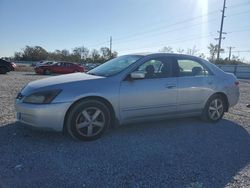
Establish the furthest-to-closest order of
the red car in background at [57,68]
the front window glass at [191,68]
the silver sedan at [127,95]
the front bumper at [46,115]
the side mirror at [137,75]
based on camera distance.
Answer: the red car in background at [57,68]
the front window glass at [191,68]
the side mirror at [137,75]
the silver sedan at [127,95]
the front bumper at [46,115]

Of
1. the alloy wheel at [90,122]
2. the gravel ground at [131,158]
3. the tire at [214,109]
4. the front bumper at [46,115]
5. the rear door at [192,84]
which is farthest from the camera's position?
the tire at [214,109]

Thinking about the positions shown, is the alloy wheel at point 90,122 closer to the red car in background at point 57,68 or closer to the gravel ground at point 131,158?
the gravel ground at point 131,158

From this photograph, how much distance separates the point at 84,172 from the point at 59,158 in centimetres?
60

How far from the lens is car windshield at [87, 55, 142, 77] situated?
204 inches

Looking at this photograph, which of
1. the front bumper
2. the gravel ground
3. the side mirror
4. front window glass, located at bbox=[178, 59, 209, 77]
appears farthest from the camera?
front window glass, located at bbox=[178, 59, 209, 77]

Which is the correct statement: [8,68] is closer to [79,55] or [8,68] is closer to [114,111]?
[114,111]

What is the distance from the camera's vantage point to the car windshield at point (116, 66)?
5191 mm

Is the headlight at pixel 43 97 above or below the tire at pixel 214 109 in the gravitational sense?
above

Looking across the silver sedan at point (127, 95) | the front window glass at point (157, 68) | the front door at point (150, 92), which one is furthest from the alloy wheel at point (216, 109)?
the front window glass at point (157, 68)

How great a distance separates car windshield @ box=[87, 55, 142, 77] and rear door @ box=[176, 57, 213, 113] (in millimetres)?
1031

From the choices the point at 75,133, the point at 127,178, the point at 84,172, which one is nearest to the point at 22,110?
the point at 75,133

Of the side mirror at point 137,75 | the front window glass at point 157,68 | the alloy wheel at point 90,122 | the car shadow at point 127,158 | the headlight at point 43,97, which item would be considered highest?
the front window glass at point 157,68

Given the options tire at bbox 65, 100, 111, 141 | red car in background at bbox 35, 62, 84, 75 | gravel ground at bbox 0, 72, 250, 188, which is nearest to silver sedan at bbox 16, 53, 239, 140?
tire at bbox 65, 100, 111, 141

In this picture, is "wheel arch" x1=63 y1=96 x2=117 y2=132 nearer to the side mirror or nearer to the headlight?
the headlight
